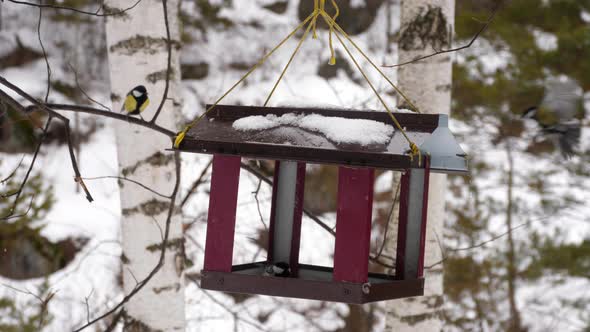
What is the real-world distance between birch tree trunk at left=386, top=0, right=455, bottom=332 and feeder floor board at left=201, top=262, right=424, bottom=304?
1.04m

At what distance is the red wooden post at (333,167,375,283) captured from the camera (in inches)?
61.9

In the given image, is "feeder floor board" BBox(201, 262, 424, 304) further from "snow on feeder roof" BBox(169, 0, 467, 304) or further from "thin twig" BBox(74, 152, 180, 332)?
"thin twig" BBox(74, 152, 180, 332)

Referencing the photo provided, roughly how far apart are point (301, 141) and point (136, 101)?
1.11 meters

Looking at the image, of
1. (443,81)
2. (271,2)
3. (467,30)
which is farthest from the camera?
(271,2)

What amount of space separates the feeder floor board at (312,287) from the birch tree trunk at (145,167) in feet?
2.92

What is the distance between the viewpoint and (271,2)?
12023mm

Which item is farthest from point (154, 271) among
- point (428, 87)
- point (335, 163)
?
point (428, 87)

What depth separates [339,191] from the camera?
1.61 m

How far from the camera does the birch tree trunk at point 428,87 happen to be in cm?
277

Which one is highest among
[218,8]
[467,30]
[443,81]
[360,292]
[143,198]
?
[218,8]

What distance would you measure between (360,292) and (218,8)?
990 centimetres

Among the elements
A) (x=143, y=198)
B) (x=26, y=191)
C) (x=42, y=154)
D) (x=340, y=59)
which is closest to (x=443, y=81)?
(x=143, y=198)

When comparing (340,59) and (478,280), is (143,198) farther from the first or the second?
(340,59)

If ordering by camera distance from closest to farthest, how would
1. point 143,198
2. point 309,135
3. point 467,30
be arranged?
point 309,135
point 143,198
point 467,30
